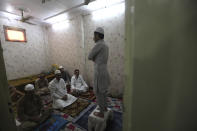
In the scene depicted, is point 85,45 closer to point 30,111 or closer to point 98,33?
point 98,33

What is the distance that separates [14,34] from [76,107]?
3.31 metres

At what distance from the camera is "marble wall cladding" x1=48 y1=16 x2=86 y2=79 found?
116 inches

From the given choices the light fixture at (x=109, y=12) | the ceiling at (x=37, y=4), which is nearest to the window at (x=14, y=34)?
the ceiling at (x=37, y=4)

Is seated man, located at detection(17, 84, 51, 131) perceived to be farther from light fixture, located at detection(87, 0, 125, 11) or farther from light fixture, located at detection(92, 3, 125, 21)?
light fixture, located at detection(92, 3, 125, 21)

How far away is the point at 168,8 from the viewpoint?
0.30m

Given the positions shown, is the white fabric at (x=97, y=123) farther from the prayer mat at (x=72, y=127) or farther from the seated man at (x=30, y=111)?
the seated man at (x=30, y=111)

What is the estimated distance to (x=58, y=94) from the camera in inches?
84.8

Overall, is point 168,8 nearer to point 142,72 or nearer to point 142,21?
point 142,21

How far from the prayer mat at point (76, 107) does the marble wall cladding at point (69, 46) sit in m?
1.03

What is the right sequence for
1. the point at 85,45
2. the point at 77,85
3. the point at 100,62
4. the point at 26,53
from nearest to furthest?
the point at 100,62
the point at 77,85
the point at 85,45
the point at 26,53

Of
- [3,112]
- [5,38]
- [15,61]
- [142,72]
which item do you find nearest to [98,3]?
[142,72]

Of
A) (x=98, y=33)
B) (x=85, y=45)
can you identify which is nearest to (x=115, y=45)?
(x=85, y=45)

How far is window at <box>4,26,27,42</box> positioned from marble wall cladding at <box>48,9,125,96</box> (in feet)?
3.01

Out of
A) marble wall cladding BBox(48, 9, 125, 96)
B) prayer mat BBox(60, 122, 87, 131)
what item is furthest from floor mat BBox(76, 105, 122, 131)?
marble wall cladding BBox(48, 9, 125, 96)
